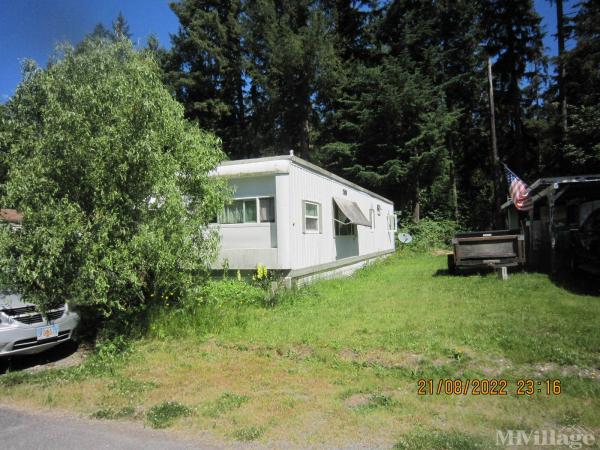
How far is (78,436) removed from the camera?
12.7 feet

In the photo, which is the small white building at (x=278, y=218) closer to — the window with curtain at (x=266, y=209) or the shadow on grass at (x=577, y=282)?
the window with curtain at (x=266, y=209)

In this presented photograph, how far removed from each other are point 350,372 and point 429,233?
850 inches

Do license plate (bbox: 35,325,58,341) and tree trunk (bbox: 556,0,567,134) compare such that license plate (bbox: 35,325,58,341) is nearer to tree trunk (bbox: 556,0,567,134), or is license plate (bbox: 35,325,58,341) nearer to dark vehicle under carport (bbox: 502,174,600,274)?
dark vehicle under carport (bbox: 502,174,600,274)

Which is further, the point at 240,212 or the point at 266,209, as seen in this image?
the point at 240,212

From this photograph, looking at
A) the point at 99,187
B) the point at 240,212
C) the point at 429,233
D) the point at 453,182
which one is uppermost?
the point at 453,182

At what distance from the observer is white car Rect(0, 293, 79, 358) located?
565 centimetres

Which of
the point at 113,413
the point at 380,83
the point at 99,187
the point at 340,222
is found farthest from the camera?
the point at 380,83

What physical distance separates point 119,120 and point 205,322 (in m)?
3.43

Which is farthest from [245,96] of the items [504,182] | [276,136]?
[504,182]

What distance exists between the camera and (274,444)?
355 cm

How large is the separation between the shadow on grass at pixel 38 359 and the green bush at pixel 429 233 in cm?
1891

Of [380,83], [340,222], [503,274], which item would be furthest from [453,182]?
[503,274]

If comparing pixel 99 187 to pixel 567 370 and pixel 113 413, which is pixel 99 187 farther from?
pixel 567 370

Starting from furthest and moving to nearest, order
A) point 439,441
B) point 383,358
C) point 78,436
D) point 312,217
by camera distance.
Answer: point 312,217, point 383,358, point 78,436, point 439,441
